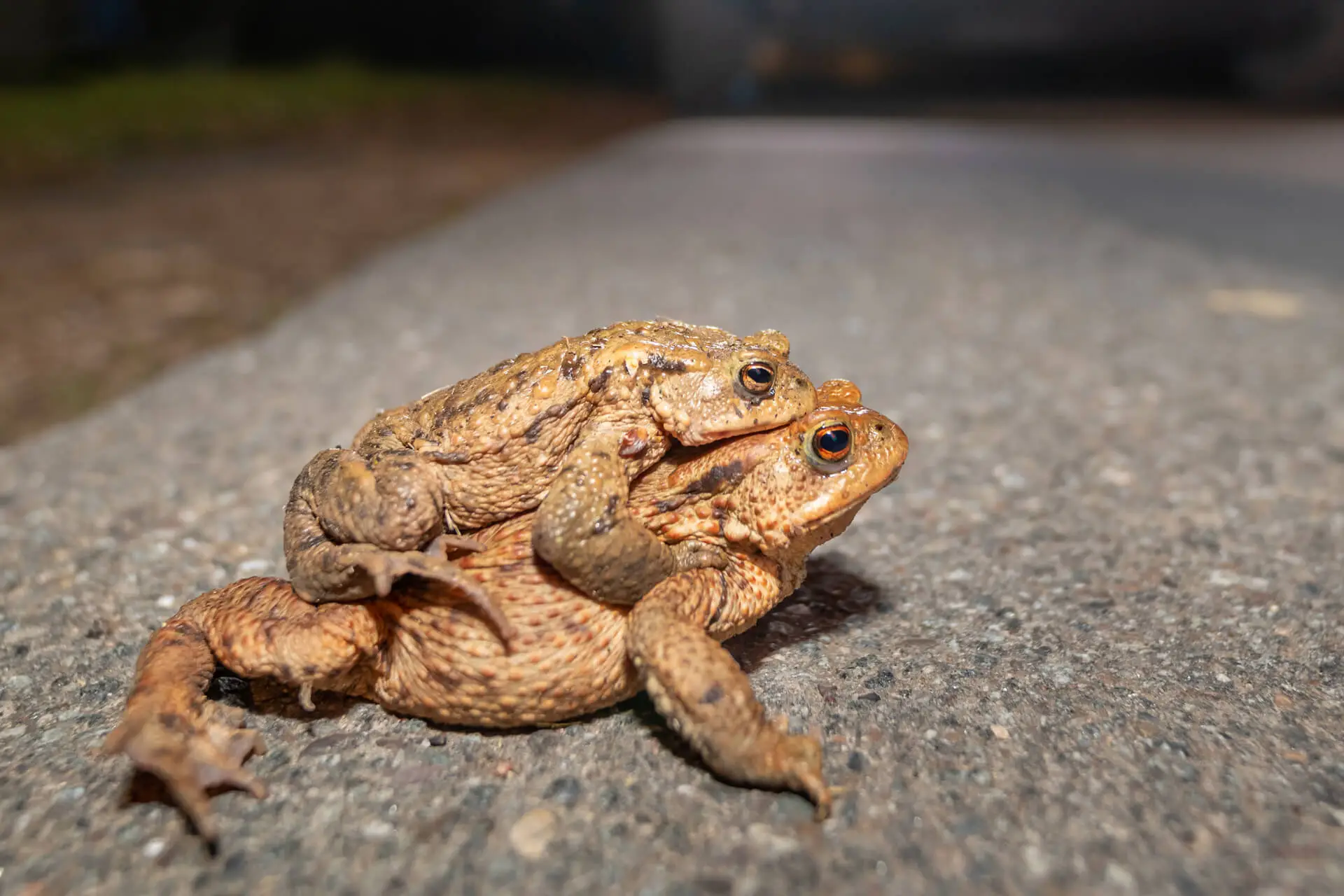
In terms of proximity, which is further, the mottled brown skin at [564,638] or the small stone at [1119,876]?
the mottled brown skin at [564,638]

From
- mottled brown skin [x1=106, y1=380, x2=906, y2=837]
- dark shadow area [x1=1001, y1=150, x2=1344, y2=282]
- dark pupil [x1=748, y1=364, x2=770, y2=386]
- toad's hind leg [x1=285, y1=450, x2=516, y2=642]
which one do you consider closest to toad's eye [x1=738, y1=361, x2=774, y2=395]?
dark pupil [x1=748, y1=364, x2=770, y2=386]

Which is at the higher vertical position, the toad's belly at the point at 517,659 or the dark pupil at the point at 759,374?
the dark pupil at the point at 759,374

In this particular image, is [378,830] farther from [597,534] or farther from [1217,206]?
[1217,206]

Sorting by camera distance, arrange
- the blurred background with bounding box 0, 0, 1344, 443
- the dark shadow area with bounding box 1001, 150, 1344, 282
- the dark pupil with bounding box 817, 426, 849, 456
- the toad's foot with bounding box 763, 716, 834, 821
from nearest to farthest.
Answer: the toad's foot with bounding box 763, 716, 834, 821 < the dark pupil with bounding box 817, 426, 849, 456 < the dark shadow area with bounding box 1001, 150, 1344, 282 < the blurred background with bounding box 0, 0, 1344, 443

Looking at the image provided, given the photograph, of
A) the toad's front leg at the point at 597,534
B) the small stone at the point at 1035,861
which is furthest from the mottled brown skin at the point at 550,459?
the small stone at the point at 1035,861

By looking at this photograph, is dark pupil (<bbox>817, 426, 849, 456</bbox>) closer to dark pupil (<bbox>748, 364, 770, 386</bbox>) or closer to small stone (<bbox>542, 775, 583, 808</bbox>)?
dark pupil (<bbox>748, 364, 770, 386</bbox>)

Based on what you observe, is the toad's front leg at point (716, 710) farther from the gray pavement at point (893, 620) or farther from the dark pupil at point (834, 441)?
the dark pupil at point (834, 441)

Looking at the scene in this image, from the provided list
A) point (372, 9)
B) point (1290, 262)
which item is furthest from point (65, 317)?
point (372, 9)
